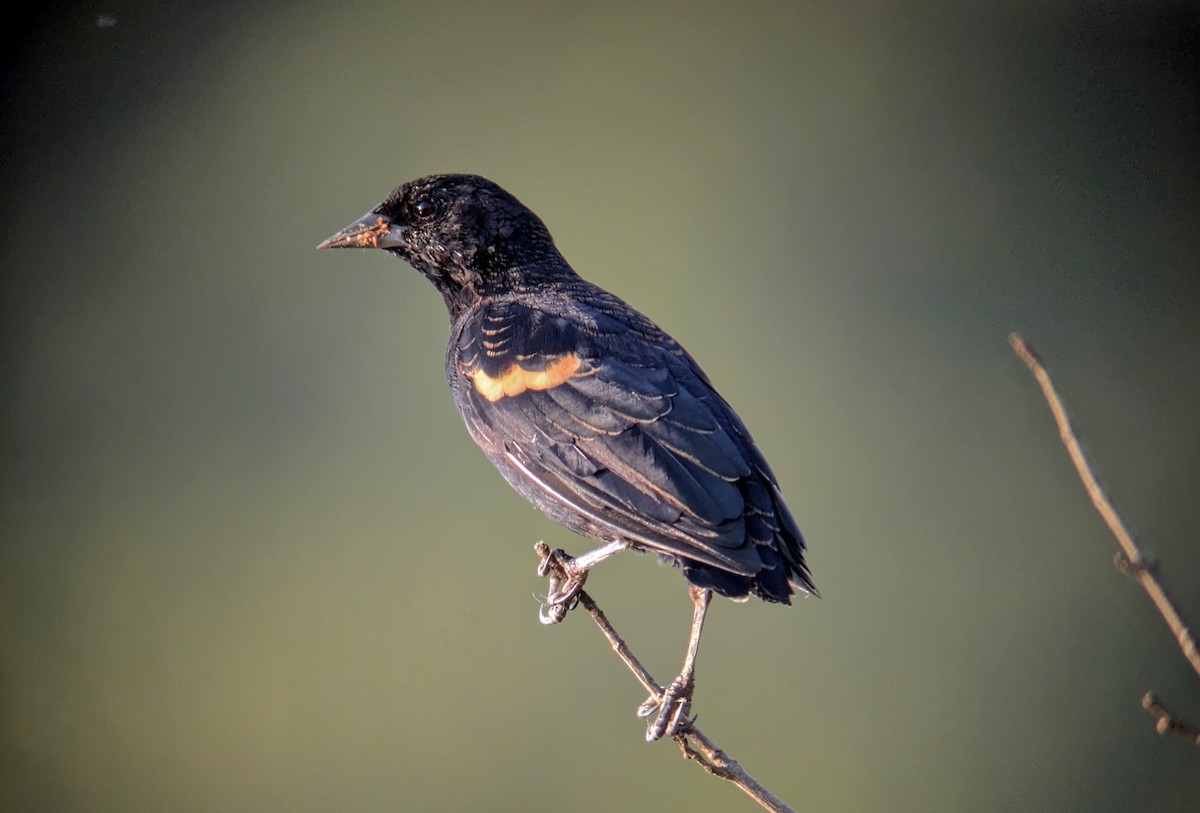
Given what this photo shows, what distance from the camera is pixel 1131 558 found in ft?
6.26

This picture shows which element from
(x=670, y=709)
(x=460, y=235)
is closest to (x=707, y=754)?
(x=670, y=709)

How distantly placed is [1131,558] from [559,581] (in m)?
2.20

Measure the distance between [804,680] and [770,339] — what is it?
100 inches

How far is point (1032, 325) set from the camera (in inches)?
324

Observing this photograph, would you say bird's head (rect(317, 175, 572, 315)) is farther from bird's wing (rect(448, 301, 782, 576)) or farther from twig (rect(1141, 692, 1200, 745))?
twig (rect(1141, 692, 1200, 745))

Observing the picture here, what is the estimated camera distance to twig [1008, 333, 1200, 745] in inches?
72.4

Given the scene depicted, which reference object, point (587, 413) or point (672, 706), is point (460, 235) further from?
point (672, 706)

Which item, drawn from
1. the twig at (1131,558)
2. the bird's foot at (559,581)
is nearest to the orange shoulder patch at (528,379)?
the bird's foot at (559,581)

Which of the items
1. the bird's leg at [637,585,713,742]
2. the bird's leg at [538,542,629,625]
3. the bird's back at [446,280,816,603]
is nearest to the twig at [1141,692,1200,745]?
the bird's back at [446,280,816,603]

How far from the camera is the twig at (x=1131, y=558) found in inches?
72.4

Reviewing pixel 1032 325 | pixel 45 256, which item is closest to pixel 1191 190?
pixel 1032 325

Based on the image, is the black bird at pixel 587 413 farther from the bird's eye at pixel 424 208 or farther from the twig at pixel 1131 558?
the twig at pixel 1131 558

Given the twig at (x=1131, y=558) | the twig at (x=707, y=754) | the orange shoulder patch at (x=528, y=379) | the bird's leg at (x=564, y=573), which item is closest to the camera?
the twig at (x=1131, y=558)

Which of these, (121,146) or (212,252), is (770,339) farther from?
(121,146)
